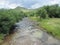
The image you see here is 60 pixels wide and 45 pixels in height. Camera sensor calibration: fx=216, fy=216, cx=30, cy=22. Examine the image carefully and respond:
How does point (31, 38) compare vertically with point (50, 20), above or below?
above

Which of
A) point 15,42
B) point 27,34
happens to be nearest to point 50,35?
point 27,34

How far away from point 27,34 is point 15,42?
25.0 ft

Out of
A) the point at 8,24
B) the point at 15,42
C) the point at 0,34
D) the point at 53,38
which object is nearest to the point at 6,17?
the point at 8,24

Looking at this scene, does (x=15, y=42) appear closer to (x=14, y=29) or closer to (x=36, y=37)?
(x=36, y=37)

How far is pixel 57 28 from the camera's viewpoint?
5944 cm

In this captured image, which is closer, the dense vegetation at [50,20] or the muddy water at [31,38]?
the muddy water at [31,38]

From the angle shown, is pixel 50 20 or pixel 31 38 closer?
pixel 31 38

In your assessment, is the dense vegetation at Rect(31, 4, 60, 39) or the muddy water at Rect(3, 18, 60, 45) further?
the dense vegetation at Rect(31, 4, 60, 39)

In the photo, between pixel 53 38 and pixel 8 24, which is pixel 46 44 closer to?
pixel 53 38

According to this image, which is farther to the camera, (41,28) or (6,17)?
(41,28)

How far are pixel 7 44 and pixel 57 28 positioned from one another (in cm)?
1716

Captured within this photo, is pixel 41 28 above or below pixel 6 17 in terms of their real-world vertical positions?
below

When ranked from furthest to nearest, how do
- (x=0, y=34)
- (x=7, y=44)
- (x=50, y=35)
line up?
(x=50, y=35)
(x=0, y=34)
(x=7, y=44)

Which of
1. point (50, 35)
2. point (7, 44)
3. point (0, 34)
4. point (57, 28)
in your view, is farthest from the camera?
point (57, 28)
